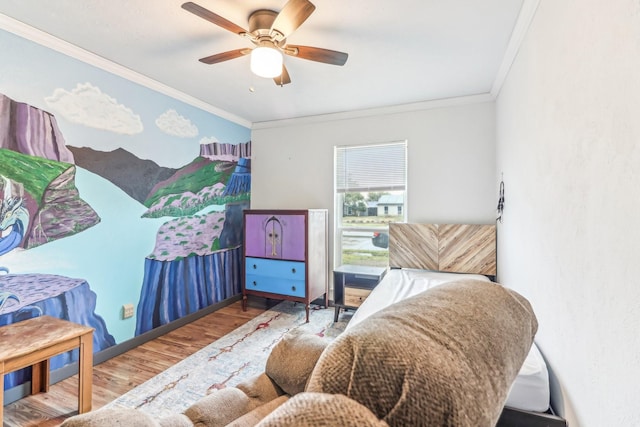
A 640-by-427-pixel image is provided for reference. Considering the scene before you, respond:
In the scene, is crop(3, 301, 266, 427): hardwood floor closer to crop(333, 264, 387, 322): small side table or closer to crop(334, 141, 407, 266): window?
crop(333, 264, 387, 322): small side table

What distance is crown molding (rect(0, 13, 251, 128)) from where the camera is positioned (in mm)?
1942

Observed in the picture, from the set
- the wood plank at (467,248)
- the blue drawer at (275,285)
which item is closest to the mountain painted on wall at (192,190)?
the blue drawer at (275,285)

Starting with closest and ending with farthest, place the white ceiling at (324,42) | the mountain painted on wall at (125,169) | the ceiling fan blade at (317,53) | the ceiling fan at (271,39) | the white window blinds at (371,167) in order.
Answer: the ceiling fan at (271,39) → the white ceiling at (324,42) → the ceiling fan blade at (317,53) → the mountain painted on wall at (125,169) → the white window blinds at (371,167)

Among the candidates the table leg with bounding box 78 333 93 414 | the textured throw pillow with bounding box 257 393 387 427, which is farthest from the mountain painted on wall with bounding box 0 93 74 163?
the textured throw pillow with bounding box 257 393 387 427

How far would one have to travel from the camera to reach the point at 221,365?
94.6 inches

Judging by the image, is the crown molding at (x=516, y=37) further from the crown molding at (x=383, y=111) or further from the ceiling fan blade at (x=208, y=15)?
the ceiling fan blade at (x=208, y=15)

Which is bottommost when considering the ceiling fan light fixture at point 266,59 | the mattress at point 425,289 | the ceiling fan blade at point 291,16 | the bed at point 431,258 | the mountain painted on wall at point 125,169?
the mattress at point 425,289

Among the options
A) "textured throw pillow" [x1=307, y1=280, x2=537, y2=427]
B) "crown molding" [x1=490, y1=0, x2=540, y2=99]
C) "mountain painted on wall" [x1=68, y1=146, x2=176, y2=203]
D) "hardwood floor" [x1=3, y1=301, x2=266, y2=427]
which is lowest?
"hardwood floor" [x1=3, y1=301, x2=266, y2=427]

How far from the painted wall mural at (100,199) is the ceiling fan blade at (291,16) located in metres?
1.72

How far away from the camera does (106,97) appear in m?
2.48

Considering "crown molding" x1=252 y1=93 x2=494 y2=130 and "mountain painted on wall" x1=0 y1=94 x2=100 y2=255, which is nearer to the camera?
"mountain painted on wall" x1=0 y1=94 x2=100 y2=255

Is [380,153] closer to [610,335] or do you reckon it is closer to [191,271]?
[191,271]

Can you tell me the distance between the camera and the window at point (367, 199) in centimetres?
355

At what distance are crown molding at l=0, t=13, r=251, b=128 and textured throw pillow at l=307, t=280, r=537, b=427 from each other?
9.47 ft
